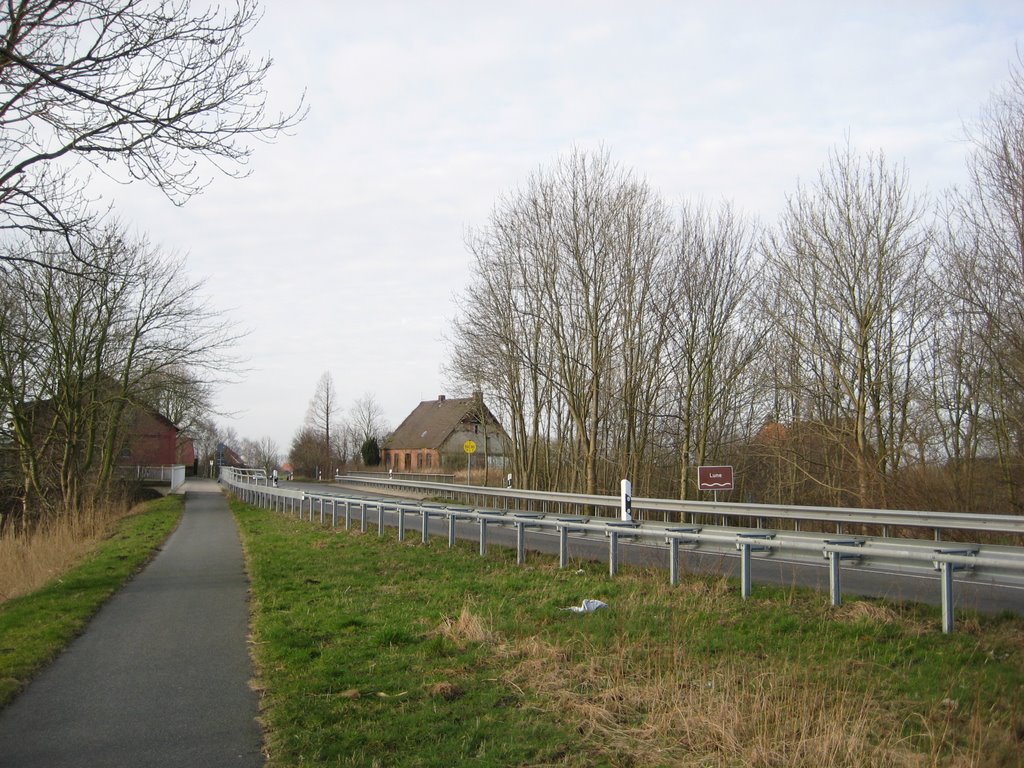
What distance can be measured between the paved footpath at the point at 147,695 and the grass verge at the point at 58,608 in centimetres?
17

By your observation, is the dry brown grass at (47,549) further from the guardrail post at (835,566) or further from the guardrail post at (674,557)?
the guardrail post at (835,566)

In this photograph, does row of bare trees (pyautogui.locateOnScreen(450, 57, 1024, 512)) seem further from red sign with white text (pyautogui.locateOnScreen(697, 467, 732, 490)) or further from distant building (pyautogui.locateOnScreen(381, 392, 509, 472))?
distant building (pyautogui.locateOnScreen(381, 392, 509, 472))

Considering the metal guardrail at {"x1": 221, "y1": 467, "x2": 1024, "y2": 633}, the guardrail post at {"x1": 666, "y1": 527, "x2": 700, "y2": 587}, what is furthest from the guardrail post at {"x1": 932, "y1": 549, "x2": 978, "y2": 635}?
the guardrail post at {"x1": 666, "y1": 527, "x2": 700, "y2": 587}

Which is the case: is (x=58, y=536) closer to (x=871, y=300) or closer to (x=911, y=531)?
(x=911, y=531)

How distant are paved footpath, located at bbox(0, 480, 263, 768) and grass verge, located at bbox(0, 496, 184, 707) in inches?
6.8

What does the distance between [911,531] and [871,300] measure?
8622 mm

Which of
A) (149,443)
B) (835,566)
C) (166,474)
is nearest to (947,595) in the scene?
(835,566)

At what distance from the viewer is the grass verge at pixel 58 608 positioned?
7660mm

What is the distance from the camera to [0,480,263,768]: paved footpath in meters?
5.27

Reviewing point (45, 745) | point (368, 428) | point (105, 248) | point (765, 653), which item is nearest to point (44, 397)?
point (105, 248)

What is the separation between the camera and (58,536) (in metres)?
21.2

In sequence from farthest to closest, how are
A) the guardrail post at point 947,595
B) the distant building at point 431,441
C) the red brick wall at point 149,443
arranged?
the distant building at point 431,441, the red brick wall at point 149,443, the guardrail post at point 947,595

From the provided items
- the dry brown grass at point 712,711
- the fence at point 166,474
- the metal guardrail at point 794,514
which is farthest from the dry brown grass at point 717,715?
the fence at point 166,474

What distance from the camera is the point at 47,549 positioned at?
1892cm
